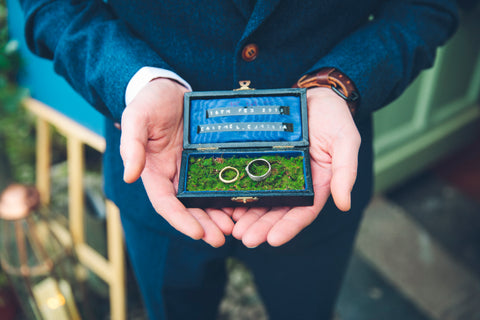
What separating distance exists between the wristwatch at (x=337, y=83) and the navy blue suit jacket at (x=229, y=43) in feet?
0.07

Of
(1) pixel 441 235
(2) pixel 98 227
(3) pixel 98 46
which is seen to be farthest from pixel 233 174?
(1) pixel 441 235

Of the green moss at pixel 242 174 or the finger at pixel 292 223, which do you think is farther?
the green moss at pixel 242 174

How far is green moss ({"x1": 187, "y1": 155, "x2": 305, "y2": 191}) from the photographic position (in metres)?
1.08

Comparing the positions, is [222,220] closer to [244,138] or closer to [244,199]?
[244,199]

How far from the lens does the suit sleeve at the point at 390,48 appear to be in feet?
3.41

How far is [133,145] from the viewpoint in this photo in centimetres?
86

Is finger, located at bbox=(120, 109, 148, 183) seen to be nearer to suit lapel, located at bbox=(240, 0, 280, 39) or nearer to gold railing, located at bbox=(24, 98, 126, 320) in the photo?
suit lapel, located at bbox=(240, 0, 280, 39)

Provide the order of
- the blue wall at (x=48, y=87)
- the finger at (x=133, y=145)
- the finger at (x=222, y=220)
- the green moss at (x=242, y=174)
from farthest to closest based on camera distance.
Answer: the blue wall at (x=48, y=87)
the green moss at (x=242, y=174)
the finger at (x=222, y=220)
the finger at (x=133, y=145)

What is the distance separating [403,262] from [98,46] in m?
2.28

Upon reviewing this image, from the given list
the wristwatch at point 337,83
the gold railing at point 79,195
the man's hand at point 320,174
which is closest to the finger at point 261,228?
the man's hand at point 320,174

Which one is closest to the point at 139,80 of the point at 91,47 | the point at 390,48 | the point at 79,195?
the point at 91,47

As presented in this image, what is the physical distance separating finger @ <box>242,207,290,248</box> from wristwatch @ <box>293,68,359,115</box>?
1.21 feet

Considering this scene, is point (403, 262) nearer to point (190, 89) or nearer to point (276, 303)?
point (276, 303)

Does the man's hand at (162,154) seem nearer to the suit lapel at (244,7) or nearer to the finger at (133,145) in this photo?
the finger at (133,145)
